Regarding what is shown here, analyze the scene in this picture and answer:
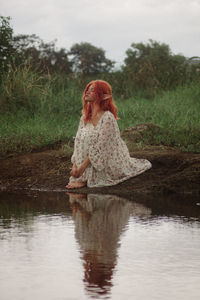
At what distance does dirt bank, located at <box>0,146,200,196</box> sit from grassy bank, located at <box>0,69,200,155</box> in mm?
665

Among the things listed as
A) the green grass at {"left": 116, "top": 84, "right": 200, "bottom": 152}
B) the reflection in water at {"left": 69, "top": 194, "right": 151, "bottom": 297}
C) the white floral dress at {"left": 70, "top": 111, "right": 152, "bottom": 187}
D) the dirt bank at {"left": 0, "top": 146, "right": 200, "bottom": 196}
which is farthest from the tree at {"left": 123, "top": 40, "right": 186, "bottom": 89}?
the reflection in water at {"left": 69, "top": 194, "right": 151, "bottom": 297}

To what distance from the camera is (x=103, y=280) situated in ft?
14.8

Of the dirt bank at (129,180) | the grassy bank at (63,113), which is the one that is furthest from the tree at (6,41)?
the dirt bank at (129,180)

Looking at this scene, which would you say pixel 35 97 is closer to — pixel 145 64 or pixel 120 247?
pixel 145 64

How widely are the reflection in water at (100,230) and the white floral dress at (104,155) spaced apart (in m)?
0.56

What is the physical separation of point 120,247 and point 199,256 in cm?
76

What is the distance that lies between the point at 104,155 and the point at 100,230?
126 inches

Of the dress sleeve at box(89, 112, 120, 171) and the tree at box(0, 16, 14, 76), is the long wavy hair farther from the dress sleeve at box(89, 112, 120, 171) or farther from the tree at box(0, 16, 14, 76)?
the tree at box(0, 16, 14, 76)

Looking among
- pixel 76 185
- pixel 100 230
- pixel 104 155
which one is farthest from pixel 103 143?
pixel 100 230

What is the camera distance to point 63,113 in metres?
15.5

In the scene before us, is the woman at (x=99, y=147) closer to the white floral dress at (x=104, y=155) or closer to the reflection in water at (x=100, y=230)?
the white floral dress at (x=104, y=155)

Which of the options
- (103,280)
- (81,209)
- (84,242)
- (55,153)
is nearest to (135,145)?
(55,153)

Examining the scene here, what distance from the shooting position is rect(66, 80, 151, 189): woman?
31.7 feet

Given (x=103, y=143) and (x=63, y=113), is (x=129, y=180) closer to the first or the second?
(x=103, y=143)
